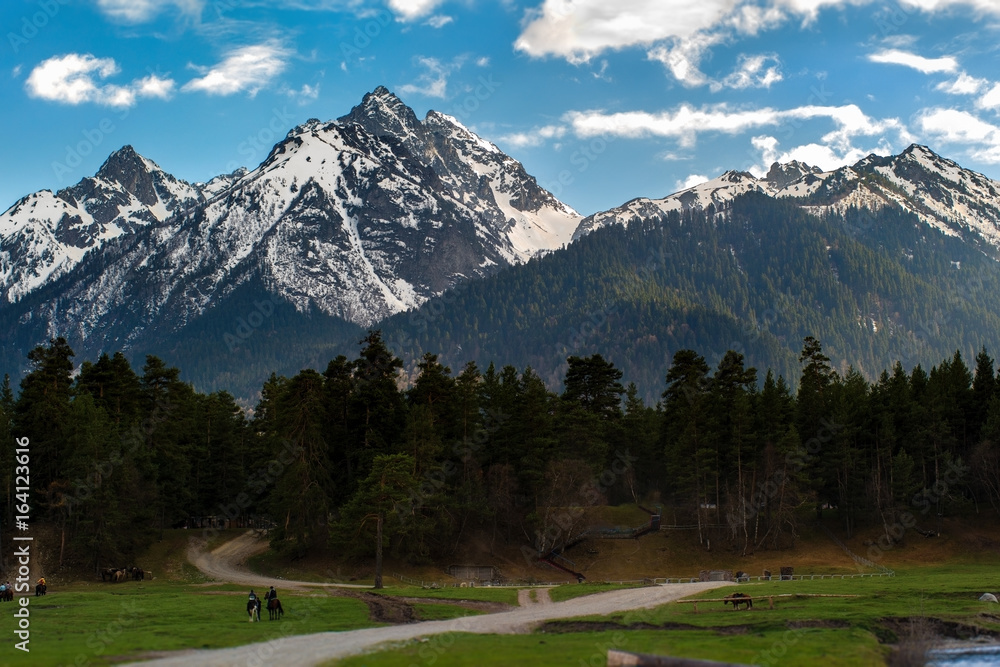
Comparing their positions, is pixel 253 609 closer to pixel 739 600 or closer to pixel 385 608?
pixel 385 608

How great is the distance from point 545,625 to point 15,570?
51.8 meters

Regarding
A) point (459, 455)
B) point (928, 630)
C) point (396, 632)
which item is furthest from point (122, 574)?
point (928, 630)

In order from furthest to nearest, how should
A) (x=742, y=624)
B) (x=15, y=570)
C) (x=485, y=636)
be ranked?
1. (x=15, y=570)
2. (x=742, y=624)
3. (x=485, y=636)

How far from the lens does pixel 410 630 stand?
4628cm

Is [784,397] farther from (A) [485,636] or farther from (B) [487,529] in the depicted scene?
(A) [485,636]

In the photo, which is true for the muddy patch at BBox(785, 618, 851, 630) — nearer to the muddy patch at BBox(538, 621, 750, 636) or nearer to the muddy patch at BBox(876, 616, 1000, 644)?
the muddy patch at BBox(876, 616, 1000, 644)

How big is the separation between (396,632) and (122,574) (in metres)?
44.1

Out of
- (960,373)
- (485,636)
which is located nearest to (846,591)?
(485,636)

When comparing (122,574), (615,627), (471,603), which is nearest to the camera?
(615,627)

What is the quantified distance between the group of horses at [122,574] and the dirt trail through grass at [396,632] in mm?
34916

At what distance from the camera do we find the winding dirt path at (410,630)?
3788 cm

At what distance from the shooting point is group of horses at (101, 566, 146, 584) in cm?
7920

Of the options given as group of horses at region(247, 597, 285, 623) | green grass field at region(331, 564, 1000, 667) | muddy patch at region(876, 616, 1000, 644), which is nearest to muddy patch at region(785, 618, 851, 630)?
green grass field at region(331, 564, 1000, 667)

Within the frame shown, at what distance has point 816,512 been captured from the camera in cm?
10188
